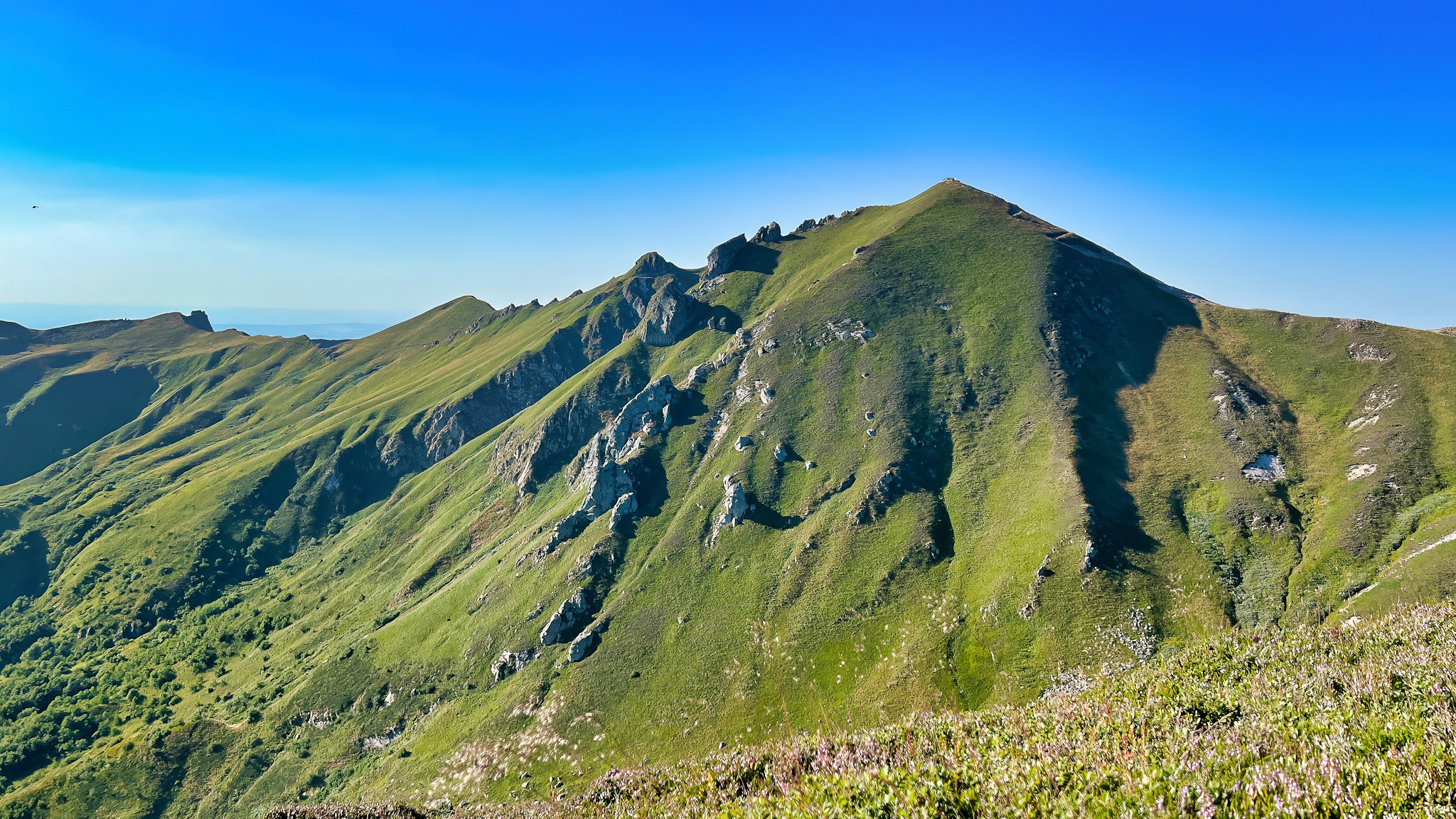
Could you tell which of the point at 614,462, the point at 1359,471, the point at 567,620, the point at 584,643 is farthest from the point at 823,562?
the point at 1359,471

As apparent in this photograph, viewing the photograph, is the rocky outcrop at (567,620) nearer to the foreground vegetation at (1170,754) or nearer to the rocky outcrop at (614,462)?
the rocky outcrop at (614,462)

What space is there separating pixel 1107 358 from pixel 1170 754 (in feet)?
477

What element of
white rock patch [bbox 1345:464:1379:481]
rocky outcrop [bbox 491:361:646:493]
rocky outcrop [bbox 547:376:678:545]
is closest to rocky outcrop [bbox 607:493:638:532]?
rocky outcrop [bbox 547:376:678:545]

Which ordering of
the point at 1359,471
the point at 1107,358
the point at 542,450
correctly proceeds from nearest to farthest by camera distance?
1. the point at 1359,471
2. the point at 1107,358
3. the point at 542,450

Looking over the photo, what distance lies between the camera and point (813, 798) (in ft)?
78.7

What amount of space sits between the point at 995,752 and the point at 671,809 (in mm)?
16350

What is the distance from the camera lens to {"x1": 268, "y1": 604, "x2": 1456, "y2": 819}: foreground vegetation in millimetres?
18062

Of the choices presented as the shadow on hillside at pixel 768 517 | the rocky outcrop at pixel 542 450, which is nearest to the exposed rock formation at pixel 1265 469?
the shadow on hillside at pixel 768 517

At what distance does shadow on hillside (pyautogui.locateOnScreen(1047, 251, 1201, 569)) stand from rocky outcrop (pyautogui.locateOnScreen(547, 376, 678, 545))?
98306 millimetres

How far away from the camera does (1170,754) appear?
2258 cm

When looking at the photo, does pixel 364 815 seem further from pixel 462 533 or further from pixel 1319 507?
pixel 462 533

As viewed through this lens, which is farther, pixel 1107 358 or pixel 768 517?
pixel 1107 358

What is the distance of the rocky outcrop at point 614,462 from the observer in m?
141

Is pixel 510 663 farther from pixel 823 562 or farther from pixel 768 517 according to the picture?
pixel 823 562
